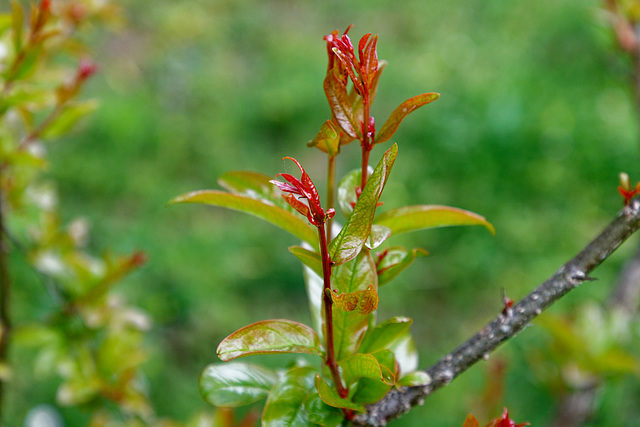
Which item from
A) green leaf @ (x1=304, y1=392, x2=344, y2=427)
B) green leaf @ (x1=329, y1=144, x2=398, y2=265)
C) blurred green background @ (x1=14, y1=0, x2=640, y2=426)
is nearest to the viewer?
green leaf @ (x1=329, y1=144, x2=398, y2=265)

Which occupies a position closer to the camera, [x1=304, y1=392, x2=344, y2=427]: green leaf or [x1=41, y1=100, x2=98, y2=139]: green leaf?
[x1=304, y1=392, x2=344, y2=427]: green leaf

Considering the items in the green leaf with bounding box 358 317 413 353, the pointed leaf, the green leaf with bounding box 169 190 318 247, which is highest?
the green leaf with bounding box 169 190 318 247

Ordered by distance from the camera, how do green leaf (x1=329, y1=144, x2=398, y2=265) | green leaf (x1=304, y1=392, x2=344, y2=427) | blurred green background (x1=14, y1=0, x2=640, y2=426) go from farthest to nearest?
1. blurred green background (x1=14, y1=0, x2=640, y2=426)
2. green leaf (x1=304, y1=392, x2=344, y2=427)
3. green leaf (x1=329, y1=144, x2=398, y2=265)

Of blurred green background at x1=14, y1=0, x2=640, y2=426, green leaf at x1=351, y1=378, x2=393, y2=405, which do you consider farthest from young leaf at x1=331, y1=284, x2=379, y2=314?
blurred green background at x1=14, y1=0, x2=640, y2=426

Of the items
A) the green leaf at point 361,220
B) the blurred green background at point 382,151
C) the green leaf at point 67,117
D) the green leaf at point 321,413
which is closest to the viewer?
the green leaf at point 361,220

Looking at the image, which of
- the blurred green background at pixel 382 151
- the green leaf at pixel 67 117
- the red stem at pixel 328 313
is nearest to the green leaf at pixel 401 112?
the red stem at pixel 328 313

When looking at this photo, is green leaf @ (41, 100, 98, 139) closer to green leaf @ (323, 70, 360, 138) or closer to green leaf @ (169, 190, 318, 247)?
green leaf @ (169, 190, 318, 247)

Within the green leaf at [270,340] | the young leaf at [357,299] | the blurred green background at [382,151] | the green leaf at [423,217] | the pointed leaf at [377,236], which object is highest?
the blurred green background at [382,151]

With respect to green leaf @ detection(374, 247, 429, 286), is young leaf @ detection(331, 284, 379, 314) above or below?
below

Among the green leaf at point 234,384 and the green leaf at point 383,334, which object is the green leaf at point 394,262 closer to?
the green leaf at point 383,334
